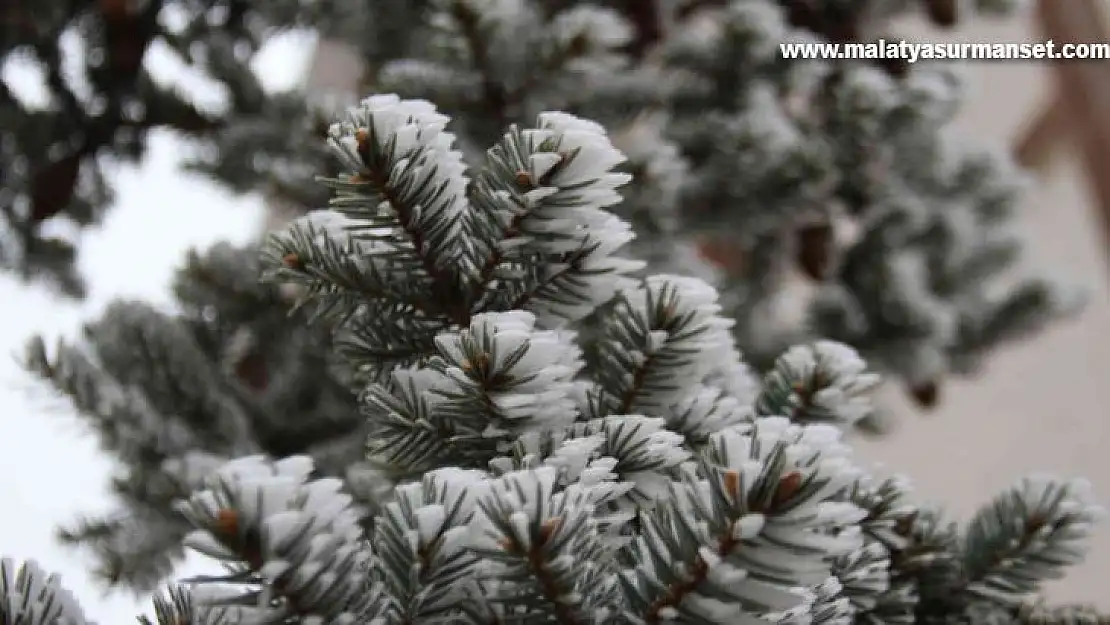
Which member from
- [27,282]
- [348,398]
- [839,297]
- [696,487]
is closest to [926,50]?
[839,297]

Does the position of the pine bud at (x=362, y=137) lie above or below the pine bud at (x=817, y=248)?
below

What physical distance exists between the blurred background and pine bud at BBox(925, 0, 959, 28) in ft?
1.04

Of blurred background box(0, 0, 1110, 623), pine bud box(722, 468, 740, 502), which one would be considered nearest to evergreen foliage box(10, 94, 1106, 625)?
pine bud box(722, 468, 740, 502)

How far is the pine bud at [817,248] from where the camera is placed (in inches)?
29.6

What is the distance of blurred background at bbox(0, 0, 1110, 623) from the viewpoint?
1.03m

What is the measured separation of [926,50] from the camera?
76cm

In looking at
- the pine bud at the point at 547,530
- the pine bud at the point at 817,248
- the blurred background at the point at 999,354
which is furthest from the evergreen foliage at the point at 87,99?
Answer: the pine bud at the point at 547,530

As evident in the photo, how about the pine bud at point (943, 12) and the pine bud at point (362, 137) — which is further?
the pine bud at point (943, 12)

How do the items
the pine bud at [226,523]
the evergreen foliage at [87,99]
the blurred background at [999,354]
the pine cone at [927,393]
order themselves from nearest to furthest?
the pine bud at [226,523], the evergreen foliage at [87,99], the pine cone at [927,393], the blurred background at [999,354]

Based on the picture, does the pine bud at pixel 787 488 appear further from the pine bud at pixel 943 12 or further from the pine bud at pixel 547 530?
the pine bud at pixel 943 12

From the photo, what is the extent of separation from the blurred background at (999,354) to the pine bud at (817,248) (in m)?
0.36

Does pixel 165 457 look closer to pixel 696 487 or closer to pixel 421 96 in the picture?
pixel 421 96

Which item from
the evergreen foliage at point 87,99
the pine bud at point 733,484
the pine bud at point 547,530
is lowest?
the pine bud at point 547,530

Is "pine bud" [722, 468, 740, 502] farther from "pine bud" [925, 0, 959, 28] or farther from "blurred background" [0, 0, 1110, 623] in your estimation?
"blurred background" [0, 0, 1110, 623]
